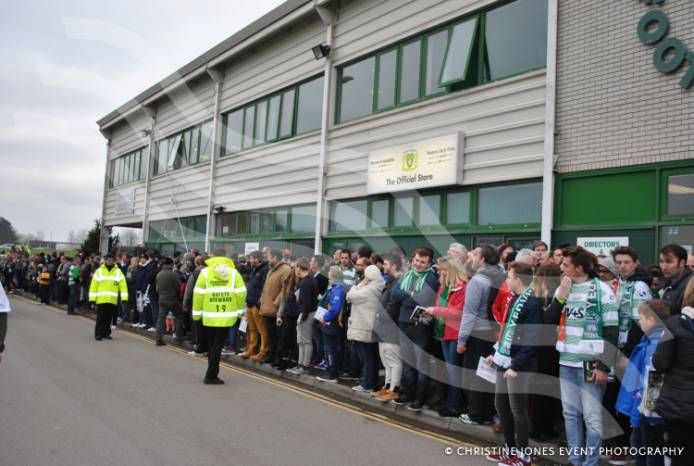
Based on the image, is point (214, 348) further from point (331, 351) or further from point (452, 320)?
point (452, 320)

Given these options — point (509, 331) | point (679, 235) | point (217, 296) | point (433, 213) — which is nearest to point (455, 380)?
point (509, 331)

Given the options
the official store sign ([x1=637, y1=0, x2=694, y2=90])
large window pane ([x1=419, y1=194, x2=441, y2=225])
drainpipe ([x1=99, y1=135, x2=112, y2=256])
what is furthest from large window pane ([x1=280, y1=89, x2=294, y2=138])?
drainpipe ([x1=99, y1=135, x2=112, y2=256])

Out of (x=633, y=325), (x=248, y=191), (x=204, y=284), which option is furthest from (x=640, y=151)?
(x=248, y=191)

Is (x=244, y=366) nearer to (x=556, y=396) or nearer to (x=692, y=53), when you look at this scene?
(x=556, y=396)

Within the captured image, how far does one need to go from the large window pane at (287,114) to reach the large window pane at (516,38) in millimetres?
7342

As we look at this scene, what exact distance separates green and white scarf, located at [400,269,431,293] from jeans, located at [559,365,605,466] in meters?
2.49

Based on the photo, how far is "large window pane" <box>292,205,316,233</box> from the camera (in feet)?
51.7

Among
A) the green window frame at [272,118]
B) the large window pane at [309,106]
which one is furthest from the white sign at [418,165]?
the green window frame at [272,118]

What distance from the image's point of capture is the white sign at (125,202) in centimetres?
2788

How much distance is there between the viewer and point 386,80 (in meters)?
13.9

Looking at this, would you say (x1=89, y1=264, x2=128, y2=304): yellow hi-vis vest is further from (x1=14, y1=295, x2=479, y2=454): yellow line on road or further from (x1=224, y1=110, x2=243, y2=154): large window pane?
(x1=224, y1=110, x2=243, y2=154): large window pane

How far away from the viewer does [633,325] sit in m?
5.67

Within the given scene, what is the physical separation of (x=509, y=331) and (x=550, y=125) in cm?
561

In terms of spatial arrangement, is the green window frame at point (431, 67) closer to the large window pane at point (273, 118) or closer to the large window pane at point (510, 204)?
the large window pane at point (510, 204)
